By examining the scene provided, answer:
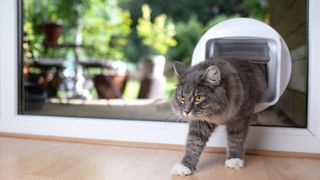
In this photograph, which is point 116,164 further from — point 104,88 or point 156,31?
point 156,31

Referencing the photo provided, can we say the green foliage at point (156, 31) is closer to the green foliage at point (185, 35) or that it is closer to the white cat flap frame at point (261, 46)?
the green foliage at point (185, 35)

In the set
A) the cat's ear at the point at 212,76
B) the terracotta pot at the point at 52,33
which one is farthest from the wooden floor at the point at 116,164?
the terracotta pot at the point at 52,33

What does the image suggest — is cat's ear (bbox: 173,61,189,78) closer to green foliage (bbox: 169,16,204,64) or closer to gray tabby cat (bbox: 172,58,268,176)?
gray tabby cat (bbox: 172,58,268,176)

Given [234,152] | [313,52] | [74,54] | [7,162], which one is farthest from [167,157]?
[74,54]

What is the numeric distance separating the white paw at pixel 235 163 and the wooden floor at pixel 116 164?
0.02m

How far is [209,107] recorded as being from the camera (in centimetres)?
111

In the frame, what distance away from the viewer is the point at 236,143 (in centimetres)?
128

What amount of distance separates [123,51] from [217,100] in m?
4.95

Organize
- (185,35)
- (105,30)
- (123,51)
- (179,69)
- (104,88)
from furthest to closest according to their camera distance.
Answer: (123,51)
(105,30)
(185,35)
(104,88)
(179,69)

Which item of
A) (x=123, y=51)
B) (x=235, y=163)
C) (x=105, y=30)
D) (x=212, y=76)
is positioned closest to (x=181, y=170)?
(x=235, y=163)

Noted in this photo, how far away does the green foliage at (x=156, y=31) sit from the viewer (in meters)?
5.57

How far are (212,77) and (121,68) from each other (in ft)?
14.5

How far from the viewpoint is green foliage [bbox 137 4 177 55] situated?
18.3 ft

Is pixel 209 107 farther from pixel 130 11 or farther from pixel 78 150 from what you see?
pixel 130 11
